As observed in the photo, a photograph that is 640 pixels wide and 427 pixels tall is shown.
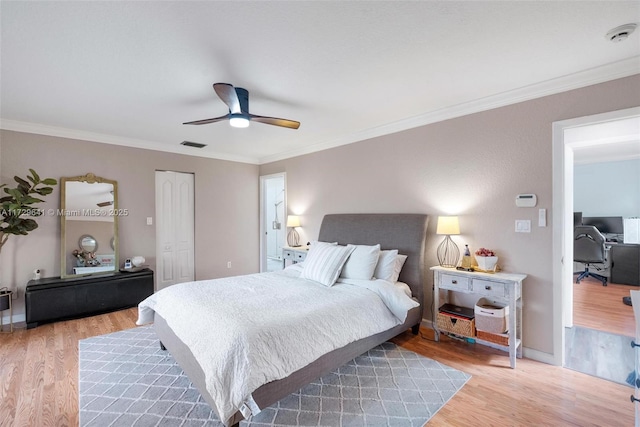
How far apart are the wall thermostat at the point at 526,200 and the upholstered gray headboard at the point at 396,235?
913 millimetres

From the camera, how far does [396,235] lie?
3.52 meters

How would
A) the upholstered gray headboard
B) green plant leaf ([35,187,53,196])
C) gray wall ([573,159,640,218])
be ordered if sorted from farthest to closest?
gray wall ([573,159,640,218]) < green plant leaf ([35,187,53,196]) < the upholstered gray headboard

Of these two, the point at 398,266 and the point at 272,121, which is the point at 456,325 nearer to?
the point at 398,266

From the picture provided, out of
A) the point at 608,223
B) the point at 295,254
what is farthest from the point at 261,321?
the point at 608,223

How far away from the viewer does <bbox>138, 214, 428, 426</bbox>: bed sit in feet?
5.92

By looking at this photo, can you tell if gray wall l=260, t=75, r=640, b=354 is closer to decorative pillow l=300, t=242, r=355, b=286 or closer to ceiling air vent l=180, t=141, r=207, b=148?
decorative pillow l=300, t=242, r=355, b=286

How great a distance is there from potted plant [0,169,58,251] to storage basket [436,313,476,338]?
494 centimetres

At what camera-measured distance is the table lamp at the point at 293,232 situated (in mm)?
5199

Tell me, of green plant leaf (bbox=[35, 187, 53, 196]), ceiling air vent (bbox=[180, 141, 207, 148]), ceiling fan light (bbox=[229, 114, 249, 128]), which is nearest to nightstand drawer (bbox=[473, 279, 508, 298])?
ceiling fan light (bbox=[229, 114, 249, 128])

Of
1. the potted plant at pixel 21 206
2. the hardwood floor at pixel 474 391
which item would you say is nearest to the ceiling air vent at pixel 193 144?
the potted plant at pixel 21 206

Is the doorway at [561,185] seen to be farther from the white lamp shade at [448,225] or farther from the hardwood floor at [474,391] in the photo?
the white lamp shade at [448,225]

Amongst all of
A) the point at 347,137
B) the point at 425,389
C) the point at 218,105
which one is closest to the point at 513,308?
the point at 425,389

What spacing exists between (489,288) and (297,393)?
76.9 inches

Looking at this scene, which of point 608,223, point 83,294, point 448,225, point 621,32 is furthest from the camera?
point 608,223
